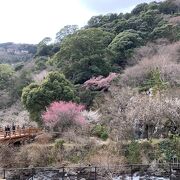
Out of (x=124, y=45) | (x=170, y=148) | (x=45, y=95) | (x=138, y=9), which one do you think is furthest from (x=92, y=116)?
(x=138, y=9)

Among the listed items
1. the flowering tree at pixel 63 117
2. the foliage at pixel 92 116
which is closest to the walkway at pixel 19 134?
the flowering tree at pixel 63 117

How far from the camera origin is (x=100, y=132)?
26.6m

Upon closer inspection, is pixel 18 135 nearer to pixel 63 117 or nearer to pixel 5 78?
pixel 63 117

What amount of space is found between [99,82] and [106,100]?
650 centimetres

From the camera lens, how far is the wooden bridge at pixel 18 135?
25.4 m

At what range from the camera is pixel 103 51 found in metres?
39.3

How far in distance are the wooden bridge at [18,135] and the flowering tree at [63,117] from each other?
4.66ft

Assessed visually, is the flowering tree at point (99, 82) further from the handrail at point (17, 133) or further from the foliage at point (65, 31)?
the foliage at point (65, 31)

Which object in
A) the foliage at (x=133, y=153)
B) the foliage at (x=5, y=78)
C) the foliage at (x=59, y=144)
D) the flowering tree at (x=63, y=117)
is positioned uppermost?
the foliage at (x=5, y=78)

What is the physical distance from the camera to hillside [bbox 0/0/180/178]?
23.8 m

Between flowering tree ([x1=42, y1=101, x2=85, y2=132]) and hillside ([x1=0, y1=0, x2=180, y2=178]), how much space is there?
7 centimetres

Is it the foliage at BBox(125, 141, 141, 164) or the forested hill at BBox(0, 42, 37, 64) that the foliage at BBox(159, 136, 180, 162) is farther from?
the forested hill at BBox(0, 42, 37, 64)

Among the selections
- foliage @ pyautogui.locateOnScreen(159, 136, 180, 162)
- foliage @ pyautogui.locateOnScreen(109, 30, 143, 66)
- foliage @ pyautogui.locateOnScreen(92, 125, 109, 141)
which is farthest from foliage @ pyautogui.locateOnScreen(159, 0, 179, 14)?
foliage @ pyautogui.locateOnScreen(159, 136, 180, 162)

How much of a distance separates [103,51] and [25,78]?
966 centimetres
